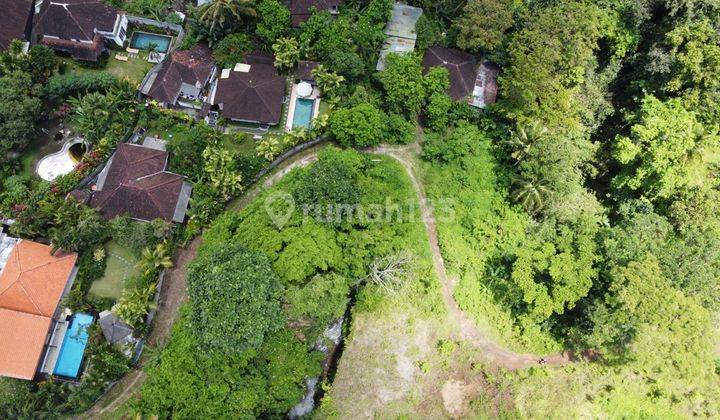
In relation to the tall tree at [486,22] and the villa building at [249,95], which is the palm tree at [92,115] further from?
the tall tree at [486,22]

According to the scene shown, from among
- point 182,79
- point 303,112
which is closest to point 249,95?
point 303,112

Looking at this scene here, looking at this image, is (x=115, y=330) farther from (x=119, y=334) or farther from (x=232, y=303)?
(x=232, y=303)

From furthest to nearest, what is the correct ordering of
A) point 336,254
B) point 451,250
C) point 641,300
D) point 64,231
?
point 451,250, point 64,231, point 336,254, point 641,300

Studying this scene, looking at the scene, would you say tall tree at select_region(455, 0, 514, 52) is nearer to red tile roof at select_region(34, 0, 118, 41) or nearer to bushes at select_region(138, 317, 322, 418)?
bushes at select_region(138, 317, 322, 418)

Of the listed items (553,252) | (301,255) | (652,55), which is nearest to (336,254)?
(301,255)

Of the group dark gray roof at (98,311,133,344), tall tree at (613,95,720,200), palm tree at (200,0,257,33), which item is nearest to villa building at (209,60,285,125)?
palm tree at (200,0,257,33)

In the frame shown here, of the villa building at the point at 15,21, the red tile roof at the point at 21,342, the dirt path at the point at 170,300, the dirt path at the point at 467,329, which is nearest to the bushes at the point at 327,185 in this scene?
the dirt path at the point at 170,300

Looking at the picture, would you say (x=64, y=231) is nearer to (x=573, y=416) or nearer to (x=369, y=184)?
(x=369, y=184)
